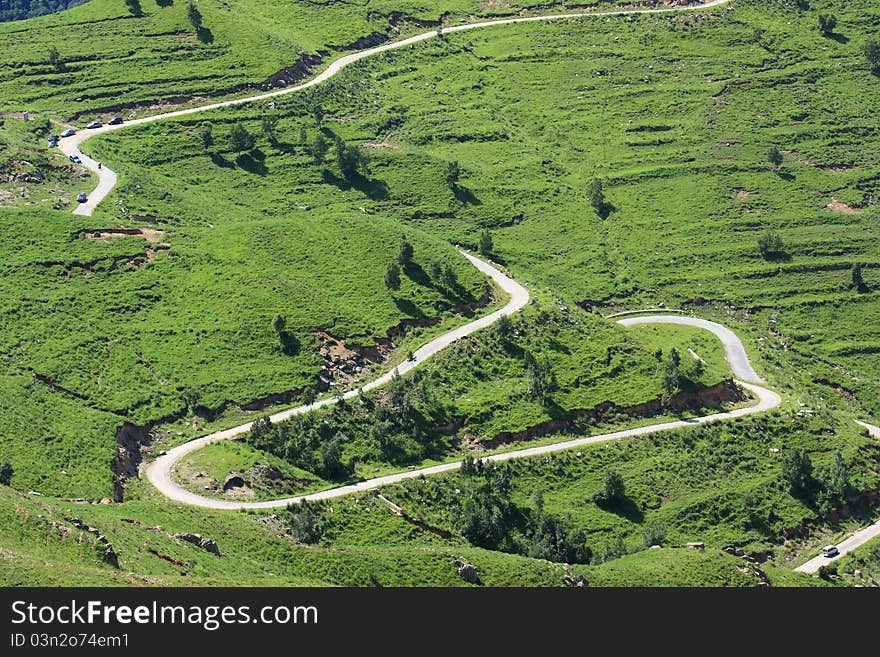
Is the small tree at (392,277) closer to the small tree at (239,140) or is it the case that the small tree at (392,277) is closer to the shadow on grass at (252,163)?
the shadow on grass at (252,163)

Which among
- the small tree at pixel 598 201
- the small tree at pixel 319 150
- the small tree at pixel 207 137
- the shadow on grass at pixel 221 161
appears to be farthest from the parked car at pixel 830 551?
the small tree at pixel 207 137

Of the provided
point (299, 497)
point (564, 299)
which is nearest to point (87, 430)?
point (299, 497)

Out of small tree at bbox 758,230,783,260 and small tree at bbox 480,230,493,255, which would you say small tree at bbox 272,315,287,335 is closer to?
small tree at bbox 480,230,493,255

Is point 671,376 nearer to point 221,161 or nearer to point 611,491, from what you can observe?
point 611,491

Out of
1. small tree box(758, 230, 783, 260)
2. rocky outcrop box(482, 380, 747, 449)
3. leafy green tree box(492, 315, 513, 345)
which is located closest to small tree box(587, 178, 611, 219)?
small tree box(758, 230, 783, 260)

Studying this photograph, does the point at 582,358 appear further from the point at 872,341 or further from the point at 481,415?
the point at 872,341
